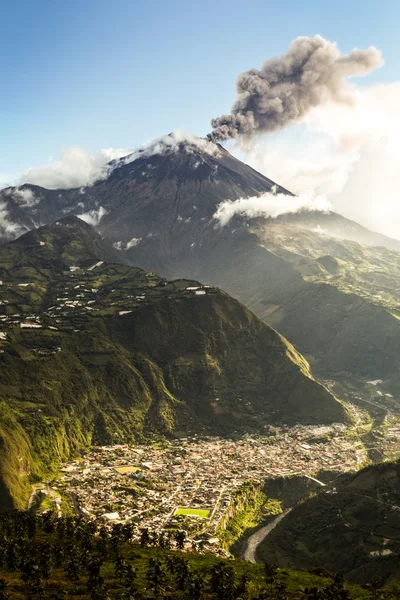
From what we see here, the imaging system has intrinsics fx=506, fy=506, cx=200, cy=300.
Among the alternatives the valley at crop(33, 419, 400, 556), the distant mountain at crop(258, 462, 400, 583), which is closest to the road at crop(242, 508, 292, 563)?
the distant mountain at crop(258, 462, 400, 583)

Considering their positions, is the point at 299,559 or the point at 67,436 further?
the point at 67,436

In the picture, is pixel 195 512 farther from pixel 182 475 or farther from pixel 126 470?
pixel 126 470

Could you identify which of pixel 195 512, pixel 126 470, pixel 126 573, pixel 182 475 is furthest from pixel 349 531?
pixel 126 470

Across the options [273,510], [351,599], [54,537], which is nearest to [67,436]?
[54,537]

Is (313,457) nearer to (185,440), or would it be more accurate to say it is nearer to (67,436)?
(185,440)

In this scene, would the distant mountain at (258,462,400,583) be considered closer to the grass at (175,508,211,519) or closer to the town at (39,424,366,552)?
the grass at (175,508,211,519)
